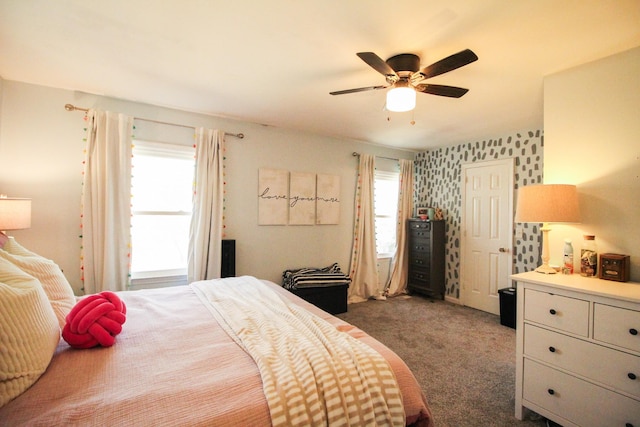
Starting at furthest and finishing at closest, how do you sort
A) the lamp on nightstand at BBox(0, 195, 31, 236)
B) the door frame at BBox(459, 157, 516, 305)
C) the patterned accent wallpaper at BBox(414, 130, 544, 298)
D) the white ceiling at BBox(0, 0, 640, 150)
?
the door frame at BBox(459, 157, 516, 305), the patterned accent wallpaper at BBox(414, 130, 544, 298), the lamp on nightstand at BBox(0, 195, 31, 236), the white ceiling at BBox(0, 0, 640, 150)

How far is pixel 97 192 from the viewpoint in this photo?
2.77 meters

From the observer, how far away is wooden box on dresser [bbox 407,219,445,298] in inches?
177

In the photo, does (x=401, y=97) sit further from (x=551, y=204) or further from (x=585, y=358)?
(x=585, y=358)

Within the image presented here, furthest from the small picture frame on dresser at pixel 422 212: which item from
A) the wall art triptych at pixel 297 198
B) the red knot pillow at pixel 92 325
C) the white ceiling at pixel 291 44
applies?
the red knot pillow at pixel 92 325

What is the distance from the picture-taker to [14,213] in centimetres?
202

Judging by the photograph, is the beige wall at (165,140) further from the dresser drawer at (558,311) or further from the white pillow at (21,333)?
the dresser drawer at (558,311)

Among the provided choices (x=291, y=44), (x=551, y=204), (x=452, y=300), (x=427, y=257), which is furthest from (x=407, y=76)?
(x=452, y=300)

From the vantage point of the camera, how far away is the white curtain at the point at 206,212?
3207mm

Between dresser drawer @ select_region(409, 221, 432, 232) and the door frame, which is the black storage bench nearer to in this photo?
dresser drawer @ select_region(409, 221, 432, 232)

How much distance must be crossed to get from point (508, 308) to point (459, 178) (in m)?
2.02

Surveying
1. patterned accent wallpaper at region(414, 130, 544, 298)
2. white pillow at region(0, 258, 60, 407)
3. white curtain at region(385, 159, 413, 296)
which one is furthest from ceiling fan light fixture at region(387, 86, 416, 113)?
white curtain at region(385, 159, 413, 296)

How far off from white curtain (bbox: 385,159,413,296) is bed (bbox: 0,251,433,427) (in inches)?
134

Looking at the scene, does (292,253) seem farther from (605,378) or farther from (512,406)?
(605,378)

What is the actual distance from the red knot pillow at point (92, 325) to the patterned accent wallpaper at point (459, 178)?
437cm
